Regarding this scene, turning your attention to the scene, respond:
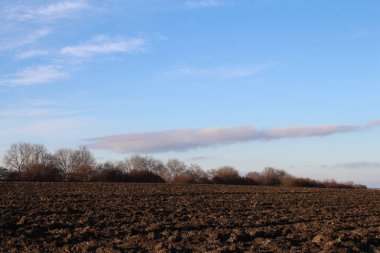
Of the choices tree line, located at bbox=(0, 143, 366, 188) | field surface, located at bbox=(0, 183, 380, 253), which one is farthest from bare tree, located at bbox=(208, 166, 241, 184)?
field surface, located at bbox=(0, 183, 380, 253)

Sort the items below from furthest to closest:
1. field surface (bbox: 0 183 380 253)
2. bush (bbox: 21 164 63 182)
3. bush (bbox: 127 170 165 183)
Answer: bush (bbox: 127 170 165 183), bush (bbox: 21 164 63 182), field surface (bbox: 0 183 380 253)

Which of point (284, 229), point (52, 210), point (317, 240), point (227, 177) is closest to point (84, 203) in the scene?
point (52, 210)

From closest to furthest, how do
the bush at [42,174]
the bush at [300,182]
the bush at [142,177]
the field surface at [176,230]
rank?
the field surface at [176,230] < the bush at [42,174] < the bush at [142,177] < the bush at [300,182]

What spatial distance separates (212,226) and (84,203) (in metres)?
10.9

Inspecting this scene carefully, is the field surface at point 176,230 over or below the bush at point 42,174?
below

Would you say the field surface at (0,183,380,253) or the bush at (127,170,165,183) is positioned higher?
the bush at (127,170,165,183)

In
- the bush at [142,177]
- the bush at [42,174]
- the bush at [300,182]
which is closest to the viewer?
the bush at [42,174]

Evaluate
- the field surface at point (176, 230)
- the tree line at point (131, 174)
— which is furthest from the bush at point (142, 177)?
the field surface at point (176, 230)

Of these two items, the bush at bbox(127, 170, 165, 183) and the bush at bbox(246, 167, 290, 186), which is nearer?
the bush at bbox(127, 170, 165, 183)

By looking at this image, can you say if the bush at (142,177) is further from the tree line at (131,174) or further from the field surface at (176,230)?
the field surface at (176,230)

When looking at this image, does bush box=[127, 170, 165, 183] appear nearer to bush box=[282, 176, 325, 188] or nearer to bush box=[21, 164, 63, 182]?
bush box=[21, 164, 63, 182]

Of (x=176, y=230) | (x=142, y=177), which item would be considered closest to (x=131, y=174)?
(x=142, y=177)

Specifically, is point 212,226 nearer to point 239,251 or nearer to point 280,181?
point 239,251

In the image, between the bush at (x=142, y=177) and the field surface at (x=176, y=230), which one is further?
the bush at (x=142, y=177)
